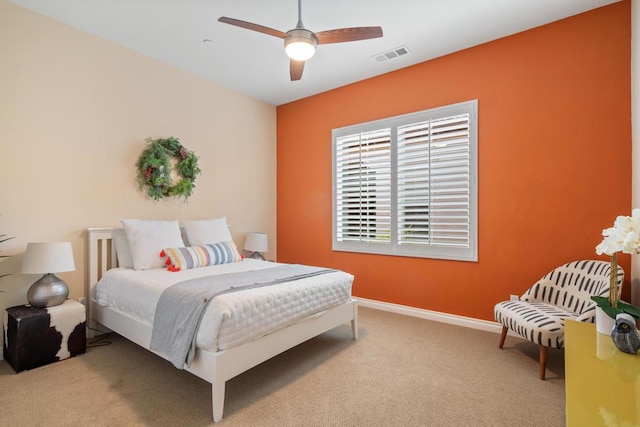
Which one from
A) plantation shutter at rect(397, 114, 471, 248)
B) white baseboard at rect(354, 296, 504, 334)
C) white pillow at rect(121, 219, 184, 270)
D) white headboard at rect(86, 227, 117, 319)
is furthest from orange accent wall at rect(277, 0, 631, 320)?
white headboard at rect(86, 227, 117, 319)

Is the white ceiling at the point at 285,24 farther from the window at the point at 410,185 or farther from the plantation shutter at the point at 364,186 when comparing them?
the plantation shutter at the point at 364,186

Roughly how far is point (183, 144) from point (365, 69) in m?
2.42

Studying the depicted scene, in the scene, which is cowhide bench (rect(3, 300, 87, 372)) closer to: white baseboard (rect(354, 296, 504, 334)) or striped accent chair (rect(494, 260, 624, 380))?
white baseboard (rect(354, 296, 504, 334))

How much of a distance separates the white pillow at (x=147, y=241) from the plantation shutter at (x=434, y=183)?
104 inches

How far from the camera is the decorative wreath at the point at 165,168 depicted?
11.6 ft

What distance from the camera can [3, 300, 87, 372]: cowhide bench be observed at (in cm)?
240

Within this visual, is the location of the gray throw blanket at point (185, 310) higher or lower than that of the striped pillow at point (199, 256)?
lower

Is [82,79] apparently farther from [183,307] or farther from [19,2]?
[183,307]

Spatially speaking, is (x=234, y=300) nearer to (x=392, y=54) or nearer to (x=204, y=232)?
(x=204, y=232)

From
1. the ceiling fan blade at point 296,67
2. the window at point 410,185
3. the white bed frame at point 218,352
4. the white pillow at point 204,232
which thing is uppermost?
the ceiling fan blade at point 296,67

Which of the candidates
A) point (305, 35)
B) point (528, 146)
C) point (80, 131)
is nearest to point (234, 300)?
point (305, 35)

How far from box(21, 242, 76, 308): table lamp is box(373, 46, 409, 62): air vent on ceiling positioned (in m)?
3.53

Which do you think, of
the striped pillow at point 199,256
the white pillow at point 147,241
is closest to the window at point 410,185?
the striped pillow at point 199,256

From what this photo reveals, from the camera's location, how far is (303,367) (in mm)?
2535
